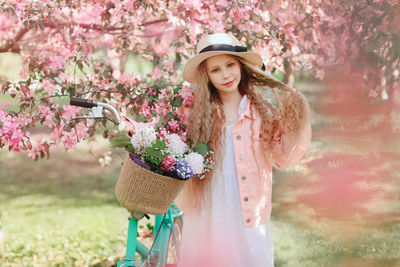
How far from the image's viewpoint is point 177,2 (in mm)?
3691

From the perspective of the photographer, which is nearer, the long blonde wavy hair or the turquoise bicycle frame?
the long blonde wavy hair

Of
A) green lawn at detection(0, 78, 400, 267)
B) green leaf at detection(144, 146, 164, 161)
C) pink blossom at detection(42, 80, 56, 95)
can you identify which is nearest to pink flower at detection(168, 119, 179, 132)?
green leaf at detection(144, 146, 164, 161)

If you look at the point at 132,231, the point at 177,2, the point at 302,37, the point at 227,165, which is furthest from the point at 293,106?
the point at 302,37

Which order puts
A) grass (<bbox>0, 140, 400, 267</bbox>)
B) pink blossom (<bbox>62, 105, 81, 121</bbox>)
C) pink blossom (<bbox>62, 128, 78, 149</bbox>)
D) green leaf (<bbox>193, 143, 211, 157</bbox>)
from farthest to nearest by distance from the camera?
grass (<bbox>0, 140, 400, 267</bbox>), pink blossom (<bbox>62, 128, 78, 149</bbox>), pink blossom (<bbox>62, 105, 81, 121</bbox>), green leaf (<bbox>193, 143, 211, 157</bbox>)

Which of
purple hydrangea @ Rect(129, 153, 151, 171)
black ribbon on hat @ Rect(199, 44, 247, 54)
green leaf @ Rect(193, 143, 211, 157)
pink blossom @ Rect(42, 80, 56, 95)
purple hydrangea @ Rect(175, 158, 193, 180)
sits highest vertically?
black ribbon on hat @ Rect(199, 44, 247, 54)

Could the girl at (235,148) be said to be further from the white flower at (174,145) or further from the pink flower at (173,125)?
the white flower at (174,145)

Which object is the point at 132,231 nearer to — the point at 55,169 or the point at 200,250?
the point at 200,250

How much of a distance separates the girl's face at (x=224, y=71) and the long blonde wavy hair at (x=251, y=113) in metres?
0.05

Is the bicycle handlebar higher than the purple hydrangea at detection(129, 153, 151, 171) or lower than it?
higher

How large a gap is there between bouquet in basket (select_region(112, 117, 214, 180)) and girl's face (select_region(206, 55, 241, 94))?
48 cm

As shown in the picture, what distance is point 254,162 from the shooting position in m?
2.69

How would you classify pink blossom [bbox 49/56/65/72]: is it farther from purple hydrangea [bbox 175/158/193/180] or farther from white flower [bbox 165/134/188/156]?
purple hydrangea [bbox 175/158/193/180]

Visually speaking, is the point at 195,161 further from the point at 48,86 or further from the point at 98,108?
the point at 48,86

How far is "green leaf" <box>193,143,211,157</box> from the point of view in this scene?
248 centimetres
